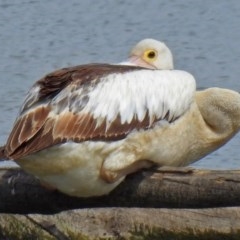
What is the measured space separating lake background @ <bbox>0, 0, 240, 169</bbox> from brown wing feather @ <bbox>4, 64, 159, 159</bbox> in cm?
348

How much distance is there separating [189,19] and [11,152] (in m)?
8.12

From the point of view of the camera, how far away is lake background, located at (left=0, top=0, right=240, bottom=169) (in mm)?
11969

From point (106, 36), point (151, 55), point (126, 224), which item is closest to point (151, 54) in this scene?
point (151, 55)

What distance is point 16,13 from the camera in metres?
14.7

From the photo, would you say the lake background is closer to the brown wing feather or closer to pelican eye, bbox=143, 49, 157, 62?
pelican eye, bbox=143, 49, 157, 62

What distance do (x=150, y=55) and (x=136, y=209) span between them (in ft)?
2.75

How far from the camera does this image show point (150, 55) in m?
7.75

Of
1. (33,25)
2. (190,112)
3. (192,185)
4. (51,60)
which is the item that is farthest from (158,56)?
(33,25)

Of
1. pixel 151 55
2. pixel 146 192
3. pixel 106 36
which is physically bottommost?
pixel 106 36

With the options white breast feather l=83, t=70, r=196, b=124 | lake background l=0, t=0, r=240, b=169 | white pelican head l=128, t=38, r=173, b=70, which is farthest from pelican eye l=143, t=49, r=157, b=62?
lake background l=0, t=0, r=240, b=169

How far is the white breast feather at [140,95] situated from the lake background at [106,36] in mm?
3390

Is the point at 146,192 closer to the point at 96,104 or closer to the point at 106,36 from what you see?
the point at 96,104

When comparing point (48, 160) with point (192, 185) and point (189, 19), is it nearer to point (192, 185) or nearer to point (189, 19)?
point (192, 185)

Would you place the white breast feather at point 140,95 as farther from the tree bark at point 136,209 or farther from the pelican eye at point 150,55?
the pelican eye at point 150,55
